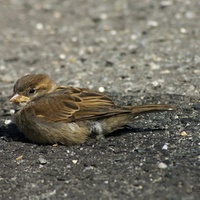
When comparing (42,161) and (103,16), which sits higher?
(42,161)

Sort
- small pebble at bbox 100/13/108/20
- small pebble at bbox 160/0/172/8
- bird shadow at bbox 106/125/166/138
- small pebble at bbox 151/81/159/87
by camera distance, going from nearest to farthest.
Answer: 1. bird shadow at bbox 106/125/166/138
2. small pebble at bbox 151/81/159/87
3. small pebble at bbox 100/13/108/20
4. small pebble at bbox 160/0/172/8

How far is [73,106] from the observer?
733 centimetres

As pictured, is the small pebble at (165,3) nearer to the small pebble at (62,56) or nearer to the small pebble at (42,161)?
the small pebble at (62,56)

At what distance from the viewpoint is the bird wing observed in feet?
23.7

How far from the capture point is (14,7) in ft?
49.2

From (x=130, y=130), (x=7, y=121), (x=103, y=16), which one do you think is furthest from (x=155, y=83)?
(x=103, y=16)

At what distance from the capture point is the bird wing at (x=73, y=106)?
284 inches

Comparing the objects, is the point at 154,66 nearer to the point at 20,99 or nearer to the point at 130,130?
the point at 130,130

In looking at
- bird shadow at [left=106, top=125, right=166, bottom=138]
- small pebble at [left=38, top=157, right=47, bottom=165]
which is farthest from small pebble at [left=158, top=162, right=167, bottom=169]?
small pebble at [left=38, top=157, right=47, bottom=165]

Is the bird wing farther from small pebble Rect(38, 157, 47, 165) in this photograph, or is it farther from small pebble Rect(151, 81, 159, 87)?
small pebble Rect(151, 81, 159, 87)

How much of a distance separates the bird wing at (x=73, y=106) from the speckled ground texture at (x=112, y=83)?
368mm

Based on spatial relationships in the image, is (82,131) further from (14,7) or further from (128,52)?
(14,7)

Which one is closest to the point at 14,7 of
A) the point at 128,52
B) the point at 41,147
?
the point at 128,52

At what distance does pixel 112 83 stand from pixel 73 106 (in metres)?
2.45
